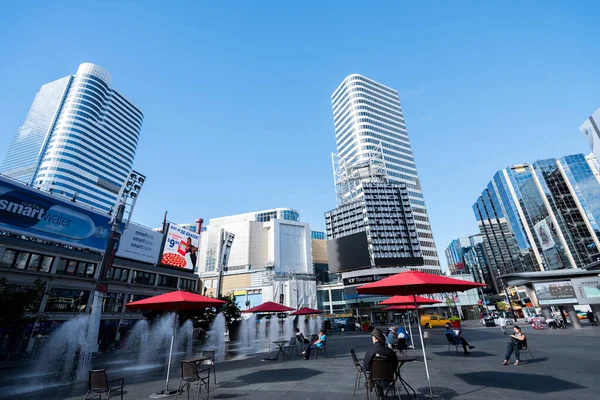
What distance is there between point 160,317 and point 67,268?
1420 cm

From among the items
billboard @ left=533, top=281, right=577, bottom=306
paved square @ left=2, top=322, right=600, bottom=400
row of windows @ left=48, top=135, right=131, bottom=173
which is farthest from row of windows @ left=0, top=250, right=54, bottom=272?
row of windows @ left=48, top=135, right=131, bottom=173

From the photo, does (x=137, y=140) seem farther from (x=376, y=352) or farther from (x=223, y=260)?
(x=376, y=352)

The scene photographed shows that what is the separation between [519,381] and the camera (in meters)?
7.54

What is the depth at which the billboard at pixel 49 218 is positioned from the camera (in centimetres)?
2733

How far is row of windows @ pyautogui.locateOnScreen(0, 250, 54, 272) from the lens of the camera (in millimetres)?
28073

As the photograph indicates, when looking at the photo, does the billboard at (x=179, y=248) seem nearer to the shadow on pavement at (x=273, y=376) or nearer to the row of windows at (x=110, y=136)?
the shadow on pavement at (x=273, y=376)

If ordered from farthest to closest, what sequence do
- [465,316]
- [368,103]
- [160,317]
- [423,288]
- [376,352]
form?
1. [368,103]
2. [465,316]
3. [160,317]
4. [423,288]
5. [376,352]

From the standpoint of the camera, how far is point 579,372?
27.3ft

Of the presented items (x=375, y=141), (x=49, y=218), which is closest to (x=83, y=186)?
(x=49, y=218)

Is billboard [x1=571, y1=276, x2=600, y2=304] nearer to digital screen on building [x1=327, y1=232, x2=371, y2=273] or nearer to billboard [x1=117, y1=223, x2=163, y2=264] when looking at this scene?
digital screen on building [x1=327, y1=232, x2=371, y2=273]

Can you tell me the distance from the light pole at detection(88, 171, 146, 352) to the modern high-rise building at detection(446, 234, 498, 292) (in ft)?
410

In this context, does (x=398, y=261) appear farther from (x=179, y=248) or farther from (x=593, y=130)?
(x=593, y=130)

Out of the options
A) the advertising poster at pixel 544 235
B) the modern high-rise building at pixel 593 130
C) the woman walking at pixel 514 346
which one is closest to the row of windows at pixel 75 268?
the woman walking at pixel 514 346

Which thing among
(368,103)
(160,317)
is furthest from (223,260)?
(368,103)
